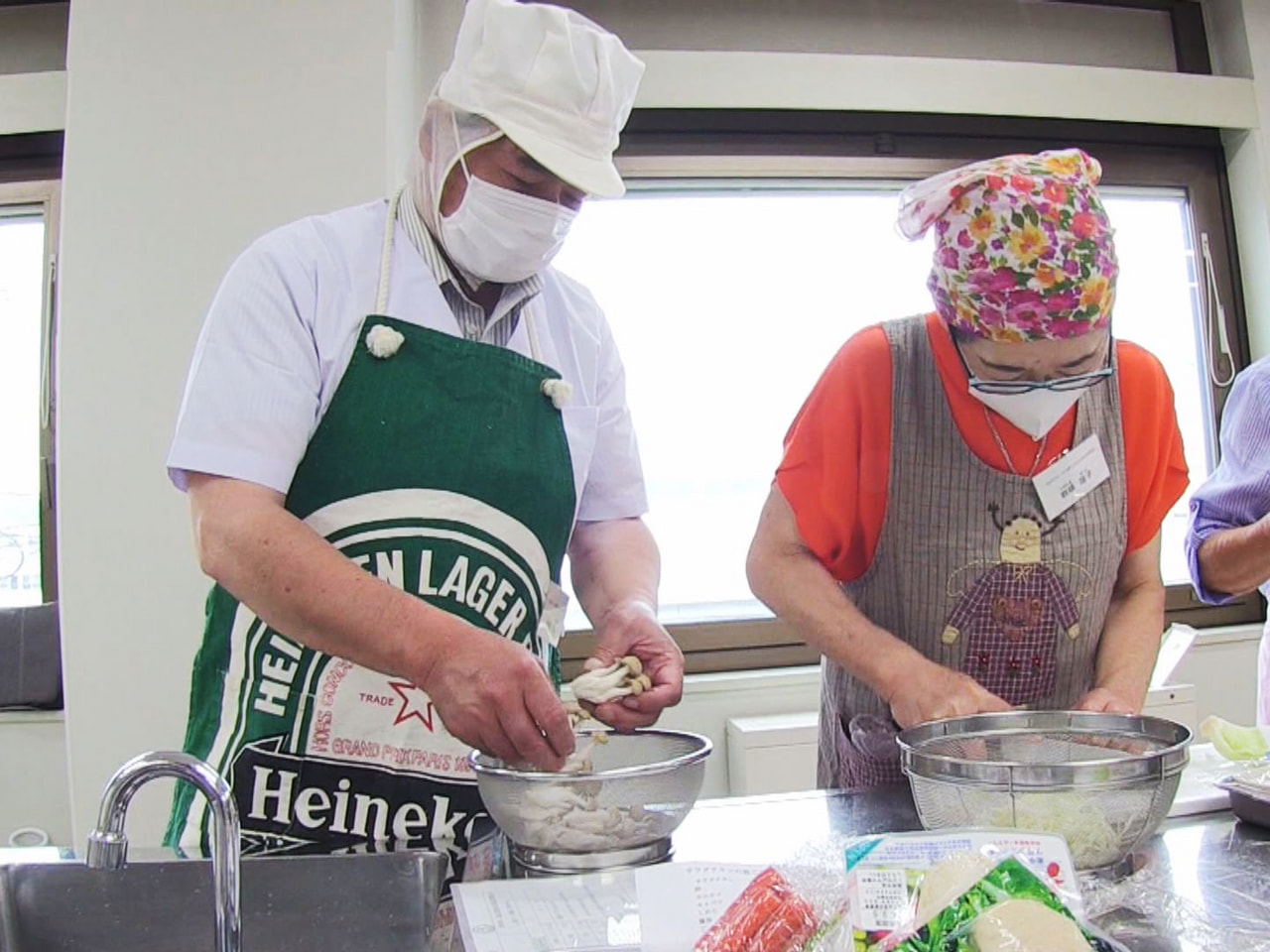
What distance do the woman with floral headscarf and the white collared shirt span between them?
32cm

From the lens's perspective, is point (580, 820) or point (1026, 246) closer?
point (580, 820)

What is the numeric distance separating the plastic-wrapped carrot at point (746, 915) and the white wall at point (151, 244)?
1.82m

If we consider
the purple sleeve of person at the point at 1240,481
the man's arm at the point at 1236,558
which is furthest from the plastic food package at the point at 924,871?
the purple sleeve of person at the point at 1240,481

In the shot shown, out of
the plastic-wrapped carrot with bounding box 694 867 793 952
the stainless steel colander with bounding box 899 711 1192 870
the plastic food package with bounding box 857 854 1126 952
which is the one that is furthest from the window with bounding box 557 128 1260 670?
the plastic food package with bounding box 857 854 1126 952

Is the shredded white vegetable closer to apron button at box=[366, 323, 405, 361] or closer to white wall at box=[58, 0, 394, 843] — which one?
apron button at box=[366, 323, 405, 361]

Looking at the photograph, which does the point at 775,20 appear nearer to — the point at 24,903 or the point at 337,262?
the point at 337,262

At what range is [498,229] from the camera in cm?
124

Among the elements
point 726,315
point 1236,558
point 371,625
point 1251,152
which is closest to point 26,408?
point 726,315

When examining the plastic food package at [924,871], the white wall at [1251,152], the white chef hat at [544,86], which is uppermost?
the white wall at [1251,152]

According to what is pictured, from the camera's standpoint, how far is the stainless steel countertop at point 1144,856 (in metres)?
0.76

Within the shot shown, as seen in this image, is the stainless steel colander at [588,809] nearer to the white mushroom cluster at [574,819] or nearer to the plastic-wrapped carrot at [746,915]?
the white mushroom cluster at [574,819]

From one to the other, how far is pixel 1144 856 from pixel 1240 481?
3.69 feet

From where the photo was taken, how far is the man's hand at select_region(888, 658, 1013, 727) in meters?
1.13

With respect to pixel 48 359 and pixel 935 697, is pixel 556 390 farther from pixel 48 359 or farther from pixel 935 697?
pixel 48 359
